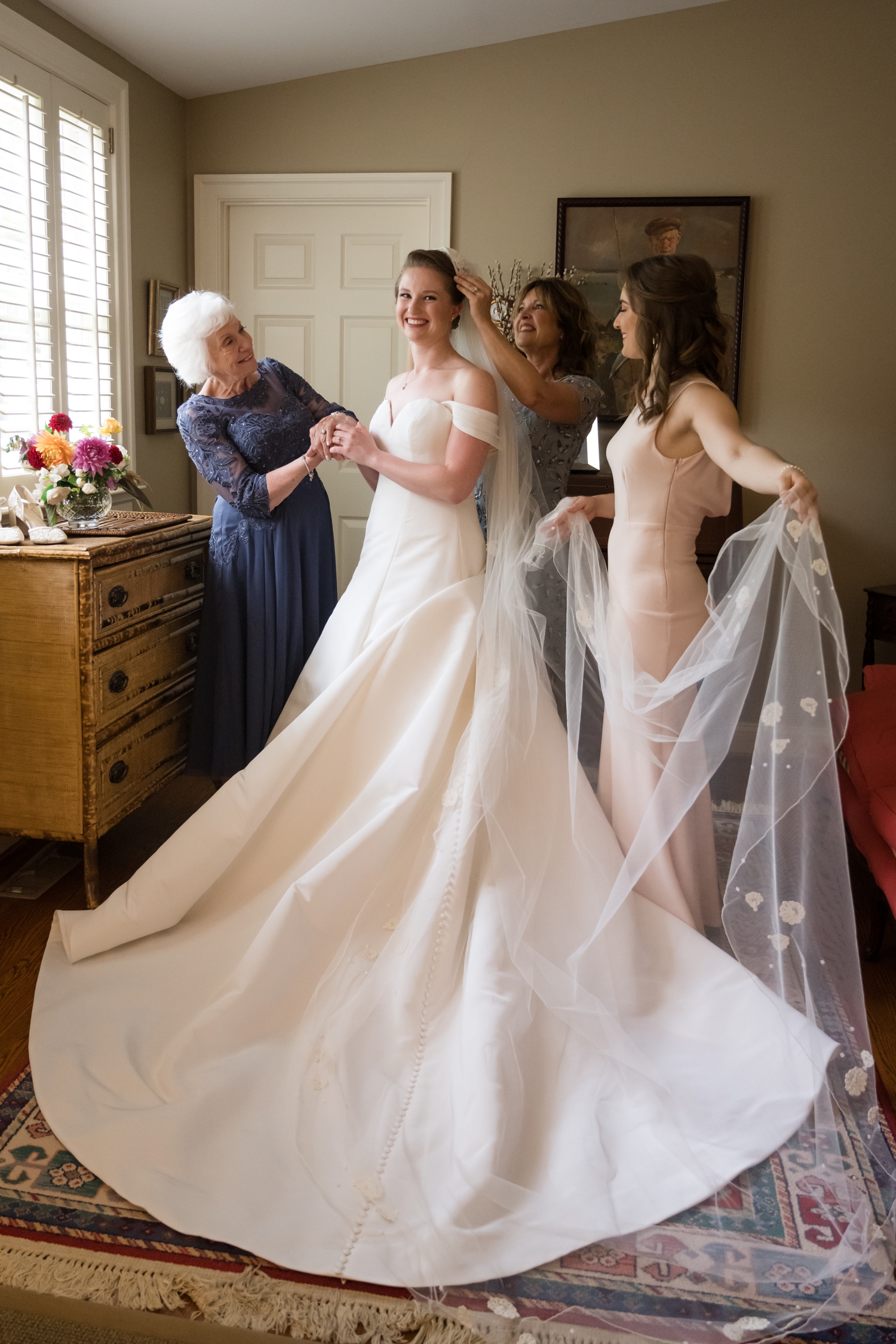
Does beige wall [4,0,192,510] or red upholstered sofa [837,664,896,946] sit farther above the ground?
beige wall [4,0,192,510]

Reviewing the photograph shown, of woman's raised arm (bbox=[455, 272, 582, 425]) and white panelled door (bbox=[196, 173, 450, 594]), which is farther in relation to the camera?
white panelled door (bbox=[196, 173, 450, 594])

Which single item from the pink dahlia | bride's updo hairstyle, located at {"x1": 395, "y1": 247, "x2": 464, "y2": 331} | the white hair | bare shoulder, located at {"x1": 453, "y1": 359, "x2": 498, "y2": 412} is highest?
bride's updo hairstyle, located at {"x1": 395, "y1": 247, "x2": 464, "y2": 331}

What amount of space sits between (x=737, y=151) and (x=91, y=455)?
3255 millimetres

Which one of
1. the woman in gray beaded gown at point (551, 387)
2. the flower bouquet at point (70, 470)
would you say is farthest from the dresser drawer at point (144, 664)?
the woman in gray beaded gown at point (551, 387)

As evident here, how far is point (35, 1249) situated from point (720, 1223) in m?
1.11

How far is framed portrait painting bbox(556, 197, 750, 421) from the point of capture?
15.4 ft

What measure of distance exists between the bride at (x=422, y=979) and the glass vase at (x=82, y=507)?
78cm

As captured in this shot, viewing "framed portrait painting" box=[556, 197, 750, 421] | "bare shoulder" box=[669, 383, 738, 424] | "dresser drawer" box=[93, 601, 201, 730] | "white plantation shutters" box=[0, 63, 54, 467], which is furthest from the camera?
"framed portrait painting" box=[556, 197, 750, 421]

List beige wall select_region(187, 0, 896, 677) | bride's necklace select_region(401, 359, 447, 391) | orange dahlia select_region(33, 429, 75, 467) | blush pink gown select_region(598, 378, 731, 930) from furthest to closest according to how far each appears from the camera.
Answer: beige wall select_region(187, 0, 896, 677), orange dahlia select_region(33, 429, 75, 467), bride's necklace select_region(401, 359, 447, 391), blush pink gown select_region(598, 378, 731, 930)

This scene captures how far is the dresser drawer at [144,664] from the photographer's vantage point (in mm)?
2836

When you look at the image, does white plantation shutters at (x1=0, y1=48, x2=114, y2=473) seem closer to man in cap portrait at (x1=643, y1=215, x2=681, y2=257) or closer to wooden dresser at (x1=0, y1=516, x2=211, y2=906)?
wooden dresser at (x1=0, y1=516, x2=211, y2=906)

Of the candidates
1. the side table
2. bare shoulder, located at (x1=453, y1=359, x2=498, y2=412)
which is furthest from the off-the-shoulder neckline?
the side table

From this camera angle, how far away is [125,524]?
10.2 feet

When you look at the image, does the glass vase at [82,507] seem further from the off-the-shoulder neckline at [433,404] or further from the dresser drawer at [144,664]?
the off-the-shoulder neckline at [433,404]
